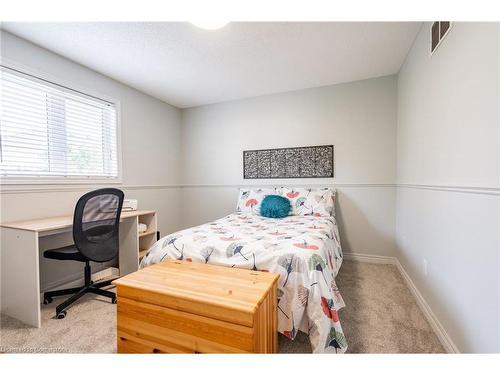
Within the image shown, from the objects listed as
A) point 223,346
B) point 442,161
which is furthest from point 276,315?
point 442,161

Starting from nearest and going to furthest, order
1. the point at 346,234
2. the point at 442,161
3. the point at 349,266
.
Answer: the point at 442,161
the point at 349,266
the point at 346,234

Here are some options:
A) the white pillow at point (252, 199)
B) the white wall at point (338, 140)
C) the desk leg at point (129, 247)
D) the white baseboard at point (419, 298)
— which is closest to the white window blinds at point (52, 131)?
the desk leg at point (129, 247)

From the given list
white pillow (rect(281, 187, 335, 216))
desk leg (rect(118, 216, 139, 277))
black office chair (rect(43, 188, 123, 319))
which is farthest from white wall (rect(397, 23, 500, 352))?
desk leg (rect(118, 216, 139, 277))

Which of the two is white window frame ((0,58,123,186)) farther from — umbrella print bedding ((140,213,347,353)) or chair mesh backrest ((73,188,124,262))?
umbrella print bedding ((140,213,347,353))

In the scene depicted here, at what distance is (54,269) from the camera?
2.14 metres

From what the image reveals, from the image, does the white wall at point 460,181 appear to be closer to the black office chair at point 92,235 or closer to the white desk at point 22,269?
the black office chair at point 92,235

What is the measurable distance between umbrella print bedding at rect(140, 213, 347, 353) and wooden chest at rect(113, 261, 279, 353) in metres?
0.09

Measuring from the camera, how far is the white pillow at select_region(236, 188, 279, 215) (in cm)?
293

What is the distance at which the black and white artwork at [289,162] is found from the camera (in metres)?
2.94

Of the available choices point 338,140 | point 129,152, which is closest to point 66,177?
point 129,152

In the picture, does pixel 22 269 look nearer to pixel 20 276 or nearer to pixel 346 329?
pixel 20 276

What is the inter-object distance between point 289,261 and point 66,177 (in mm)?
2381
